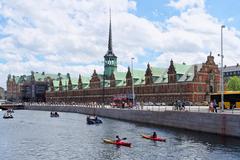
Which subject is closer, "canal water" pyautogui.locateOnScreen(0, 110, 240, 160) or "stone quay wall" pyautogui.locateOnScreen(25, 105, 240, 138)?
"canal water" pyautogui.locateOnScreen(0, 110, 240, 160)

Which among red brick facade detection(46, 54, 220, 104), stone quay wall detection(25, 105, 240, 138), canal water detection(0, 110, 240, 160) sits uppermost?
red brick facade detection(46, 54, 220, 104)

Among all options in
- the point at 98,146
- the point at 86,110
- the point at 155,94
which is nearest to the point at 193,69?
the point at 155,94

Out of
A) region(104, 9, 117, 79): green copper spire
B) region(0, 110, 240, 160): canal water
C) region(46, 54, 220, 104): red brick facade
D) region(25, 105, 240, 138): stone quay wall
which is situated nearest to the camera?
region(0, 110, 240, 160): canal water

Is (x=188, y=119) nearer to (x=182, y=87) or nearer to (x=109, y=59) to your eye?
(x=182, y=87)

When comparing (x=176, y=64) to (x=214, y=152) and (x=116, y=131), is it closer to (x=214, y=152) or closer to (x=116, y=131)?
(x=116, y=131)

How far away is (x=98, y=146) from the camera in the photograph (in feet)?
167

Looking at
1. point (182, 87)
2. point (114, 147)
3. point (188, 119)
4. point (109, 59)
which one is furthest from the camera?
point (109, 59)

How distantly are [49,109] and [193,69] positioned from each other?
61.4m

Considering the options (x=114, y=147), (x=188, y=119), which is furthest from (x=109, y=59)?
(x=114, y=147)

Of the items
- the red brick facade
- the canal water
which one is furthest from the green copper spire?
the canal water

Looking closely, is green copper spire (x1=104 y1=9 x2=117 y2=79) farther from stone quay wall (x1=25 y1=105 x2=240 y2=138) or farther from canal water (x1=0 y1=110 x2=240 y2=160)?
canal water (x1=0 y1=110 x2=240 y2=160)

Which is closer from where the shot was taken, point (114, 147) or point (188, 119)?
point (114, 147)

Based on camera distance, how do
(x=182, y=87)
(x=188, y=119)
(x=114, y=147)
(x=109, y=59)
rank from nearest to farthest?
1. (x=114, y=147)
2. (x=188, y=119)
3. (x=182, y=87)
4. (x=109, y=59)

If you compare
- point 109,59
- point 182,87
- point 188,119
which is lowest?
point 188,119
